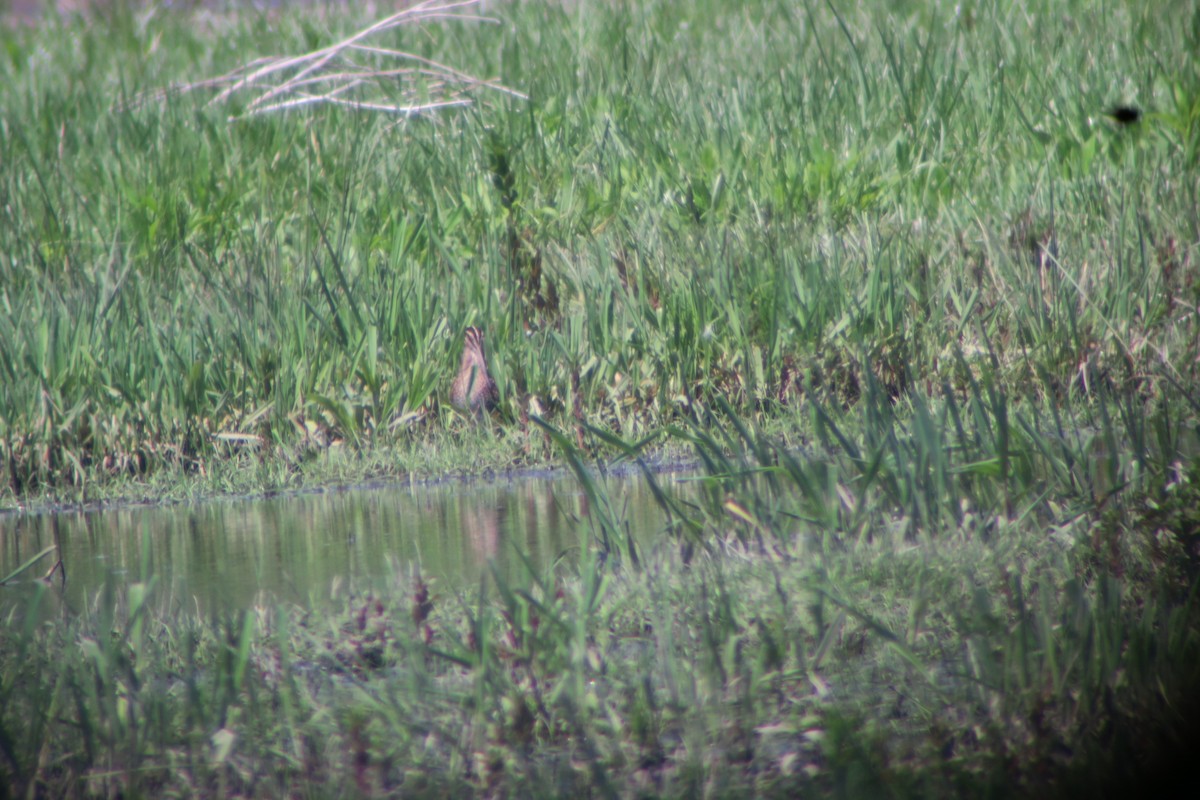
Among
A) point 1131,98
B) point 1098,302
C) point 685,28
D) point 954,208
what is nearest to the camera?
point 1098,302

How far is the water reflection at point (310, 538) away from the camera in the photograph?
2.69 metres

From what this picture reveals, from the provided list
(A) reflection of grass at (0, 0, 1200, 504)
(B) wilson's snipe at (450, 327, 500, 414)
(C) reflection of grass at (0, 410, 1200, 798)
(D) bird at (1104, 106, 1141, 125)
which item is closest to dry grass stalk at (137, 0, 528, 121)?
(A) reflection of grass at (0, 0, 1200, 504)

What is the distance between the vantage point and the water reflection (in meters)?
2.69

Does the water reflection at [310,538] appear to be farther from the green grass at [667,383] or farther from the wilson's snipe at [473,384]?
the wilson's snipe at [473,384]

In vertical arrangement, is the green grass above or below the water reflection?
above

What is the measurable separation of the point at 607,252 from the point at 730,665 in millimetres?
2387

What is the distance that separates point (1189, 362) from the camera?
341cm

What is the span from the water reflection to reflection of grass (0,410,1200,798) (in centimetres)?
17

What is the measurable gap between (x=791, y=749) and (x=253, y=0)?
328 inches

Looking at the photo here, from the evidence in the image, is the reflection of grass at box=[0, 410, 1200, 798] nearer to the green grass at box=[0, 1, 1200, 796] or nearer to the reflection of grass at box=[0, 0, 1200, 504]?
the green grass at box=[0, 1, 1200, 796]

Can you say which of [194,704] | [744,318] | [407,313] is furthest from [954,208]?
[194,704]

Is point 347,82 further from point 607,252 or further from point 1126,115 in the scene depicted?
point 1126,115

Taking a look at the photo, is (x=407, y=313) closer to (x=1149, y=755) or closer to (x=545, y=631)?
(x=545, y=631)

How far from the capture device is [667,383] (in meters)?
3.81
